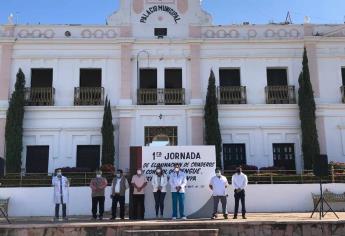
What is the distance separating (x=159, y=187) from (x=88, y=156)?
8.68 meters

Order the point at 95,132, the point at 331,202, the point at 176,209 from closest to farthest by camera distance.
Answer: the point at 176,209 → the point at 331,202 → the point at 95,132

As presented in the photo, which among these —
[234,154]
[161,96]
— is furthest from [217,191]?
[161,96]

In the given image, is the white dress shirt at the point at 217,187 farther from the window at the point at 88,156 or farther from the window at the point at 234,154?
the window at the point at 88,156

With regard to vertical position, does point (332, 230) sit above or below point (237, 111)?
below

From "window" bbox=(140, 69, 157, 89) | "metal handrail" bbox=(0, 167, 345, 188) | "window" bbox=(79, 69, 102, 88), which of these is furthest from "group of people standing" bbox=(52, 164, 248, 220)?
"window" bbox=(79, 69, 102, 88)

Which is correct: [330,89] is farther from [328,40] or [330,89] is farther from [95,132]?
[95,132]

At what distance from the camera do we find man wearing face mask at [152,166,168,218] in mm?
16656

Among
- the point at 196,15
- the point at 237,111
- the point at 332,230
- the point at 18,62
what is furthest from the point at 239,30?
the point at 332,230

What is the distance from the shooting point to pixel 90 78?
2559 cm

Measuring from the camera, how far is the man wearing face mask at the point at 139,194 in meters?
16.6

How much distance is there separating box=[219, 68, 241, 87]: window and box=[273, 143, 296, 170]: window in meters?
3.95

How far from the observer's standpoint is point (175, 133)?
81.3ft

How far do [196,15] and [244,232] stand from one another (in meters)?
14.7

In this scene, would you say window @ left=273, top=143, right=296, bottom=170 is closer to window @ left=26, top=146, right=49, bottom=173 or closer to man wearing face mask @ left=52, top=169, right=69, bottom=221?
man wearing face mask @ left=52, top=169, right=69, bottom=221
